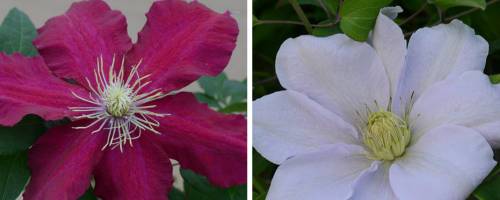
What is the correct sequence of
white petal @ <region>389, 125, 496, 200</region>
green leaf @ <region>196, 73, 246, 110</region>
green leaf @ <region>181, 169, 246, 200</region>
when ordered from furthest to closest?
1. green leaf @ <region>196, 73, 246, 110</region>
2. green leaf @ <region>181, 169, 246, 200</region>
3. white petal @ <region>389, 125, 496, 200</region>

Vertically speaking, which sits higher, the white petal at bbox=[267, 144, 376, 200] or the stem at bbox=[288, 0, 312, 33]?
the stem at bbox=[288, 0, 312, 33]

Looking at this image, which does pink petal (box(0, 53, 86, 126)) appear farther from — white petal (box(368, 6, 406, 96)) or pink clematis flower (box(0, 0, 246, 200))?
white petal (box(368, 6, 406, 96))

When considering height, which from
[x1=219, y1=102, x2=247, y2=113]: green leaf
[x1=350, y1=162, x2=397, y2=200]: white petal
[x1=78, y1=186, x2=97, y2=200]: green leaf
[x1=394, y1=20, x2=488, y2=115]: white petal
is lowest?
[x1=219, y1=102, x2=247, y2=113]: green leaf

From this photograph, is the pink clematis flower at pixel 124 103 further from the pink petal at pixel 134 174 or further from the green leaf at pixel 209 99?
the green leaf at pixel 209 99

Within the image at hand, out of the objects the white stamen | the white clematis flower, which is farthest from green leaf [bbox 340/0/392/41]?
the white stamen

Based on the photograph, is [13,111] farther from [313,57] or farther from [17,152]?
[313,57]

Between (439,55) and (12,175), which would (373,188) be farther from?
(12,175)
